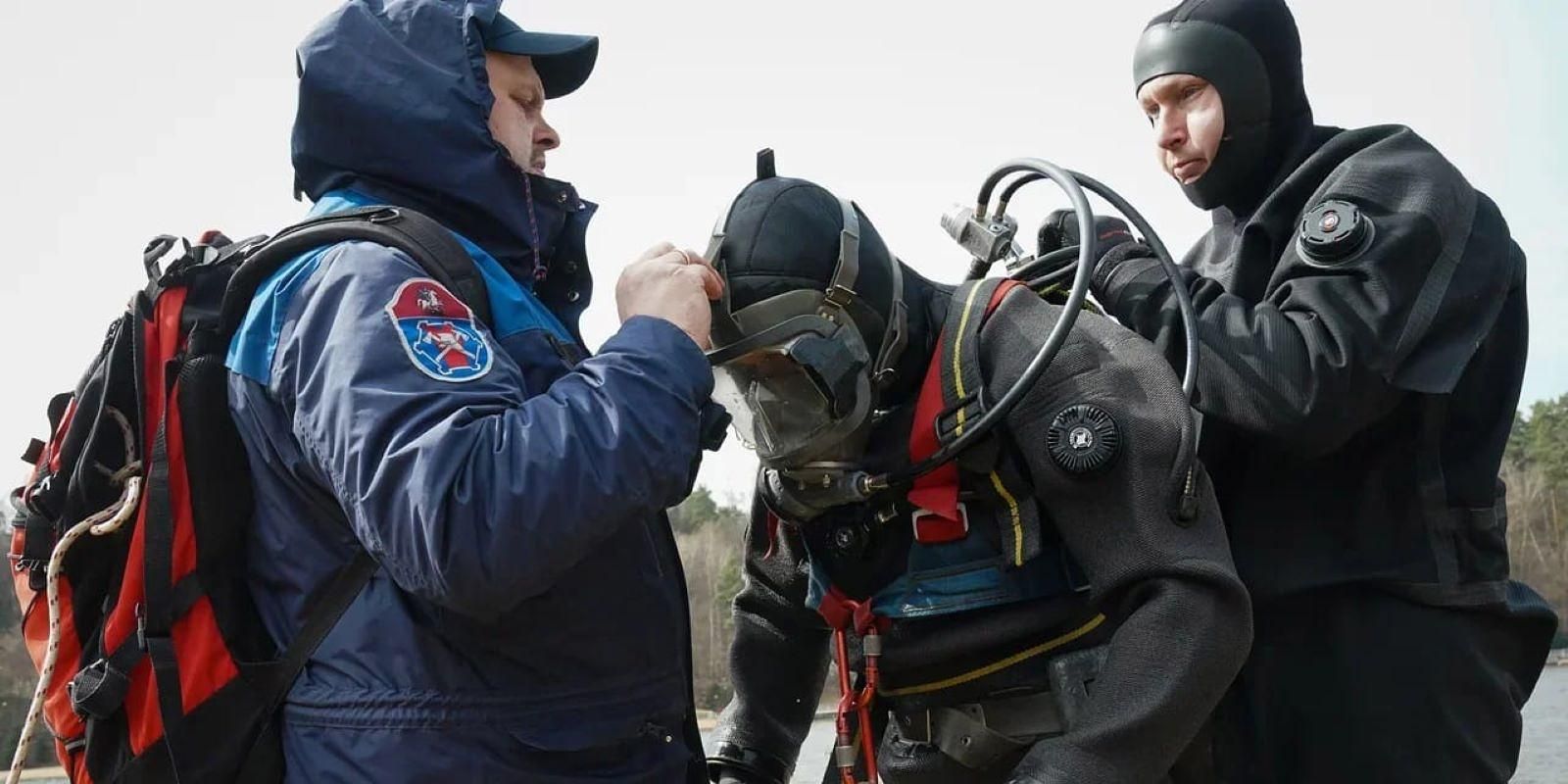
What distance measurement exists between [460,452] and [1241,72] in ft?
6.23

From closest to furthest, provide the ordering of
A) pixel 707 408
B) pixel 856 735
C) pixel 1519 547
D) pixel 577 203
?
pixel 707 408
pixel 577 203
pixel 856 735
pixel 1519 547

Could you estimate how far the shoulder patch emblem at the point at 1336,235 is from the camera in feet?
8.09

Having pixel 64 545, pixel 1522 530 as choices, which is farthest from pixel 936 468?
pixel 1522 530

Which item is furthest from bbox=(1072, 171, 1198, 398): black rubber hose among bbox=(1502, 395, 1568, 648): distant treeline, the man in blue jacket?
bbox=(1502, 395, 1568, 648): distant treeline

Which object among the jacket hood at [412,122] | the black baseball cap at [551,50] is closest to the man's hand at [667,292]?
the jacket hood at [412,122]

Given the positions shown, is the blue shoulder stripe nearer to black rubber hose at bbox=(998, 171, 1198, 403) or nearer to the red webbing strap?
the red webbing strap

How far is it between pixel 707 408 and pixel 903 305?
74 cm

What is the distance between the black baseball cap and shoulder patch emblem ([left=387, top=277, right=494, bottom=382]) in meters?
0.58

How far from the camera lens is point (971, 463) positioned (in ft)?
8.14

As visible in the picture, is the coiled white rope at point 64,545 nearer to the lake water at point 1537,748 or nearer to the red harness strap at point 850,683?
the red harness strap at point 850,683

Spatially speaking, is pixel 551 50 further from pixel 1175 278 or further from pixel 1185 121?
pixel 1185 121

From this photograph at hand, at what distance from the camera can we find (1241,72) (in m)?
2.83

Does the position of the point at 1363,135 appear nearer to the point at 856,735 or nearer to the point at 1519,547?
the point at 856,735

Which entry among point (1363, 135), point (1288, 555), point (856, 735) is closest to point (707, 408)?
point (856, 735)
